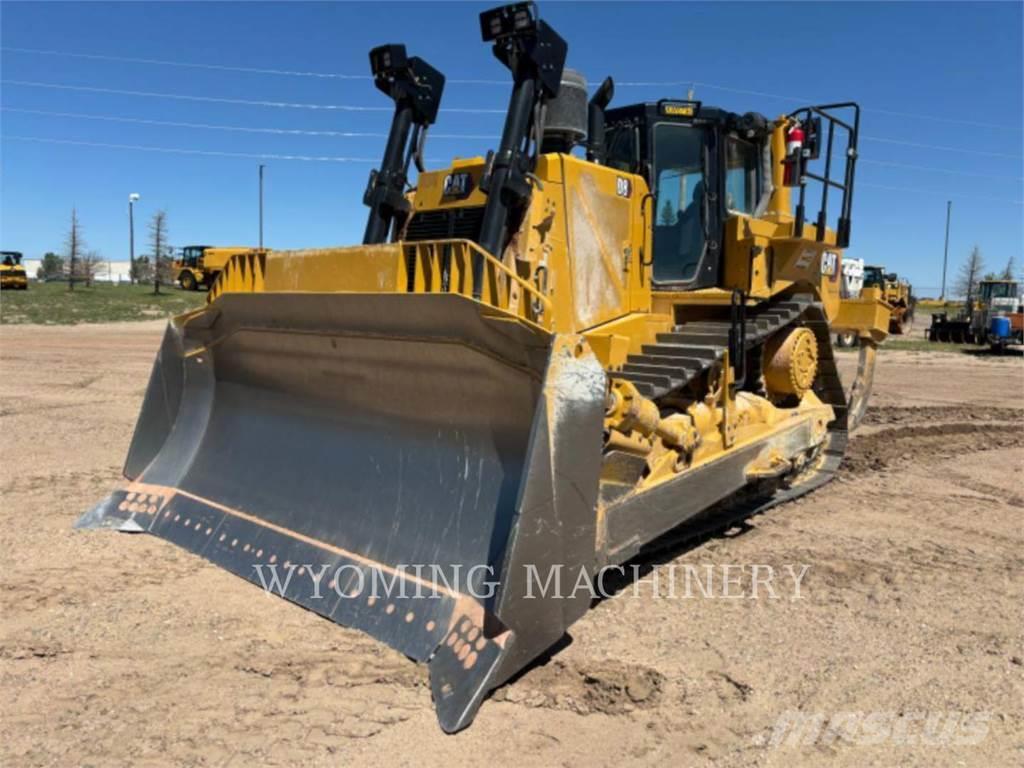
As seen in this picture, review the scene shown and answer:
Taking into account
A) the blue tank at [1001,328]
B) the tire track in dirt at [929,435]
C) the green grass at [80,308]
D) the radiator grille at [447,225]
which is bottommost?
the tire track in dirt at [929,435]

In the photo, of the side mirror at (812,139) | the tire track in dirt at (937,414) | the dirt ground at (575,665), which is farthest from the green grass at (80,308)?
the dirt ground at (575,665)

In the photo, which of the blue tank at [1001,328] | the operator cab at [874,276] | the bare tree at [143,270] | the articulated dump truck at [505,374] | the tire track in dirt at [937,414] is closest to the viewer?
the articulated dump truck at [505,374]

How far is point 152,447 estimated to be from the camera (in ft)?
17.4

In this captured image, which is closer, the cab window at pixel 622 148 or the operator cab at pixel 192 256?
the cab window at pixel 622 148

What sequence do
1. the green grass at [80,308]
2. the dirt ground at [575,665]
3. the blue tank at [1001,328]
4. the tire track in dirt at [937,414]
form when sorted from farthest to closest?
1. the green grass at [80,308]
2. the blue tank at [1001,328]
3. the tire track in dirt at [937,414]
4. the dirt ground at [575,665]

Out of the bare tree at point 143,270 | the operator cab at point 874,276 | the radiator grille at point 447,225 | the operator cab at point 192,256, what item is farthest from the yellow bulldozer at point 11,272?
the radiator grille at point 447,225

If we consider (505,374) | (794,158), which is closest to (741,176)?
(794,158)

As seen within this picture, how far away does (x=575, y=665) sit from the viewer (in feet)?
11.1

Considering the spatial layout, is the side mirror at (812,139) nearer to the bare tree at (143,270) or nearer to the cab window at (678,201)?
the cab window at (678,201)

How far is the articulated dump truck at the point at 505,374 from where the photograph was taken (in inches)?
131

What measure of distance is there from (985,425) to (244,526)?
9213 millimetres

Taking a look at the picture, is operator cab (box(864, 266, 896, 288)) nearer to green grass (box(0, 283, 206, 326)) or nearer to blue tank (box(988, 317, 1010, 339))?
blue tank (box(988, 317, 1010, 339))

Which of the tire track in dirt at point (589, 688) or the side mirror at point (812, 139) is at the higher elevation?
the side mirror at point (812, 139)

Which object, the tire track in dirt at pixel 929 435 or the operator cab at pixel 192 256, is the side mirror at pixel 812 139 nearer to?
the tire track in dirt at pixel 929 435
